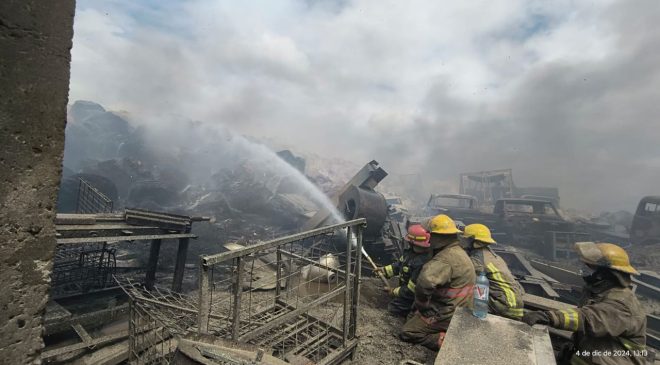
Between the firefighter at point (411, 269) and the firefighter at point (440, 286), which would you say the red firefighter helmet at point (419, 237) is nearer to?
the firefighter at point (411, 269)

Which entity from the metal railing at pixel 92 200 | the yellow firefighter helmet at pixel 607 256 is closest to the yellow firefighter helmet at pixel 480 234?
the yellow firefighter helmet at pixel 607 256

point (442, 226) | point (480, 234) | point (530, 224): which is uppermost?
point (442, 226)

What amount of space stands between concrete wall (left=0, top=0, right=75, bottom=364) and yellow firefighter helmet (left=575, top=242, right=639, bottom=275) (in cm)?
437

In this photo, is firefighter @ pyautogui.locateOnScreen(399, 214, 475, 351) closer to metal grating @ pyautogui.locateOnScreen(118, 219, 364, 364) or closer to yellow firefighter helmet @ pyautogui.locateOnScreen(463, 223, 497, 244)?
yellow firefighter helmet @ pyautogui.locateOnScreen(463, 223, 497, 244)

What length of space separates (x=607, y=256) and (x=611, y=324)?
65cm

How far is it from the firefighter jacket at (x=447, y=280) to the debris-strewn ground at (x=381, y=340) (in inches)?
23.3

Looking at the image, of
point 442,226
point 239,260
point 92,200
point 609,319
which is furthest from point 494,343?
point 92,200

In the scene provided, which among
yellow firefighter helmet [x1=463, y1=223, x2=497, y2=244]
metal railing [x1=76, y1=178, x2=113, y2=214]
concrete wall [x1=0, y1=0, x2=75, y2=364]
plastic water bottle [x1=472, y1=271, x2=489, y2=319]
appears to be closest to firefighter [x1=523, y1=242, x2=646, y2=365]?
plastic water bottle [x1=472, y1=271, x2=489, y2=319]

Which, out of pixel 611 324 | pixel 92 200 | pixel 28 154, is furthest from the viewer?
pixel 92 200

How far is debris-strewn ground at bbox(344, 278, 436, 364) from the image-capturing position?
414 cm

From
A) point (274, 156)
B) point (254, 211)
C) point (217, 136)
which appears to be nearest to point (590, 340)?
point (254, 211)

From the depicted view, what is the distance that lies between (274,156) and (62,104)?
21.3 meters

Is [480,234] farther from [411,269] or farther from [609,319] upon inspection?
[609,319]

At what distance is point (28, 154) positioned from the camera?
4.29 ft
